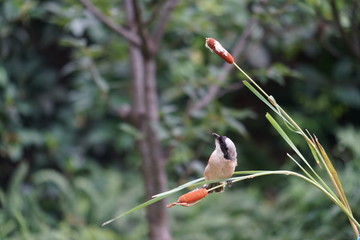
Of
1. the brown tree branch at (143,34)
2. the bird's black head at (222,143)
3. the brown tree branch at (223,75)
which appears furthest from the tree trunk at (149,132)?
the bird's black head at (222,143)

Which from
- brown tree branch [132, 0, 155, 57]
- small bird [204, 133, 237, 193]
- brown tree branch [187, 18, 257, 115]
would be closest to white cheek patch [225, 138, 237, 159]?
small bird [204, 133, 237, 193]

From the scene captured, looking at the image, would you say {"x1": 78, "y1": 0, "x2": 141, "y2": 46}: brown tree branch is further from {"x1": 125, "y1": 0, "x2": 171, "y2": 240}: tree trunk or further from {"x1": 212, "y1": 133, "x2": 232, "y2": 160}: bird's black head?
{"x1": 212, "y1": 133, "x2": 232, "y2": 160}: bird's black head

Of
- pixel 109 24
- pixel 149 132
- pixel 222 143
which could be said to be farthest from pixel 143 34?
pixel 222 143

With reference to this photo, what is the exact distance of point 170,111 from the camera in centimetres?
182

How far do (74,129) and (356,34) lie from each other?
1.63m

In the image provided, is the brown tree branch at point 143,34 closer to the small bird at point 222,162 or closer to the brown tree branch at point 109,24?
the brown tree branch at point 109,24

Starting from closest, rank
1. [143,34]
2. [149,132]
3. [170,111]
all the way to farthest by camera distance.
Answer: [143,34] < [149,132] < [170,111]

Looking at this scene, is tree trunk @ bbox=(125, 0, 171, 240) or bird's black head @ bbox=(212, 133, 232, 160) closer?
bird's black head @ bbox=(212, 133, 232, 160)

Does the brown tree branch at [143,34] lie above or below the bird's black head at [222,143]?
above

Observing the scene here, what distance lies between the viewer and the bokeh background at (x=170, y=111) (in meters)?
1.74

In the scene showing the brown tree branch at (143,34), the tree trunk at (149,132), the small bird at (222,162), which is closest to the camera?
the small bird at (222,162)

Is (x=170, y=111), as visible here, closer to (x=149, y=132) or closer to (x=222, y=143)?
(x=149, y=132)

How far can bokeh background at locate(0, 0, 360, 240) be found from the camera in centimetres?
174

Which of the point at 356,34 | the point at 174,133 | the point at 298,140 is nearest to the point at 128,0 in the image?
the point at 174,133
